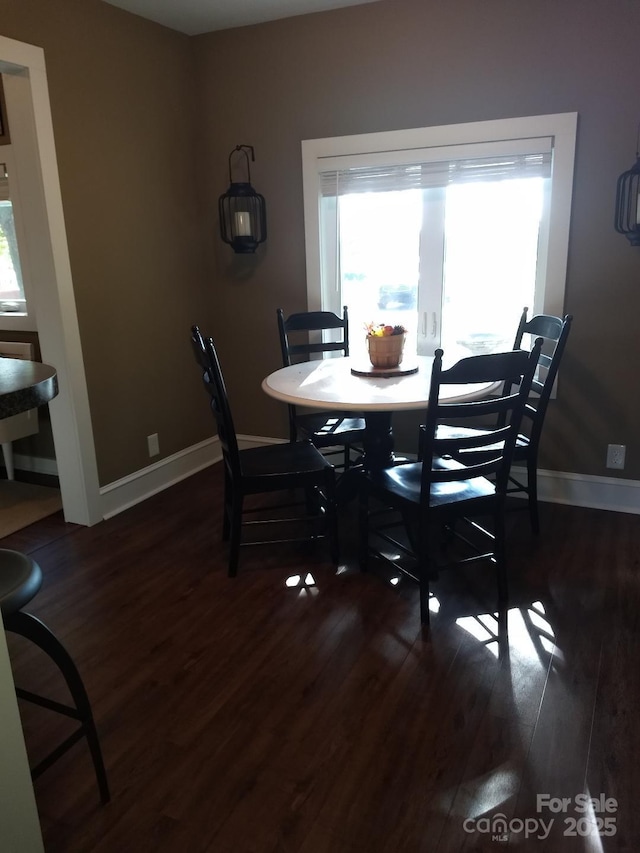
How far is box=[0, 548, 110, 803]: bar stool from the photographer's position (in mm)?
1321

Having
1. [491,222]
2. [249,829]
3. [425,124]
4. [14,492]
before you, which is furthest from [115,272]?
[249,829]

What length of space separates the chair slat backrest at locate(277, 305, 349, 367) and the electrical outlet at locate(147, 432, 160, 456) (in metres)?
0.90

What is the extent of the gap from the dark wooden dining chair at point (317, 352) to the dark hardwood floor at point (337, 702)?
56 cm

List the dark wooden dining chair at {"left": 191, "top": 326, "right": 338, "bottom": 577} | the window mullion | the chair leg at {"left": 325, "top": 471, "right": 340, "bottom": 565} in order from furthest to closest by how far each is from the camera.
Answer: the window mullion
the chair leg at {"left": 325, "top": 471, "right": 340, "bottom": 565}
the dark wooden dining chair at {"left": 191, "top": 326, "right": 338, "bottom": 577}

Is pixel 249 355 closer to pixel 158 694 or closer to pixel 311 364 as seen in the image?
pixel 311 364

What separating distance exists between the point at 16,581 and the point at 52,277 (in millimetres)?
2031

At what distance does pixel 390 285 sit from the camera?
3611 mm

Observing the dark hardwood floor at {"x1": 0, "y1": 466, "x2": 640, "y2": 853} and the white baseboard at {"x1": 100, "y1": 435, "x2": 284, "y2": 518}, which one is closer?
the dark hardwood floor at {"x1": 0, "y1": 466, "x2": 640, "y2": 853}

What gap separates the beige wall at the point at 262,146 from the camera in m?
2.96

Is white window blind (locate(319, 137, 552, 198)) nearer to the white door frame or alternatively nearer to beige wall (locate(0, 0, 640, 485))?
beige wall (locate(0, 0, 640, 485))

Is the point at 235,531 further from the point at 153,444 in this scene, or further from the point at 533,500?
the point at 533,500

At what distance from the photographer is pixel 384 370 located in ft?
9.56

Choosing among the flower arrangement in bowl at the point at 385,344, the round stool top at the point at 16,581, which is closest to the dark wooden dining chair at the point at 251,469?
the flower arrangement in bowl at the point at 385,344

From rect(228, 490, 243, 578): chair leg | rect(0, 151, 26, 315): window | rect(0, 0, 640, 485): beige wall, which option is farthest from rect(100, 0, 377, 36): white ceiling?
rect(228, 490, 243, 578): chair leg
